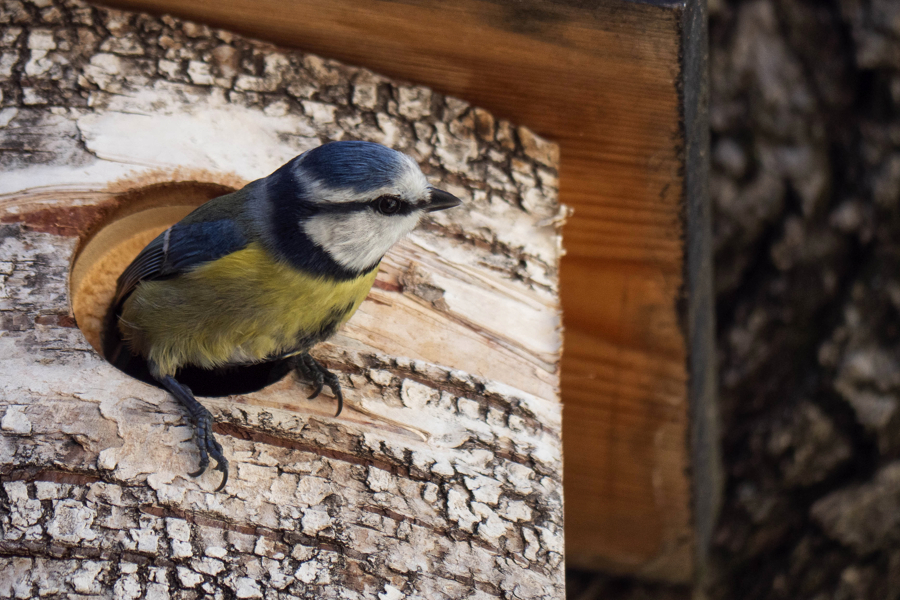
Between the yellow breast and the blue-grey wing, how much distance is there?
0.7 inches

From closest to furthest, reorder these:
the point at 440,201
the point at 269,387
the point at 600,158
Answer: the point at 269,387
the point at 440,201
the point at 600,158

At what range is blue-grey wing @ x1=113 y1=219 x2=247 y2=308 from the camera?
140 centimetres

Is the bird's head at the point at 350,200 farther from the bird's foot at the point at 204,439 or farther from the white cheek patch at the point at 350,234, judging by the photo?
the bird's foot at the point at 204,439

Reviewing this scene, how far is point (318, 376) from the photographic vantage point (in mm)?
1389

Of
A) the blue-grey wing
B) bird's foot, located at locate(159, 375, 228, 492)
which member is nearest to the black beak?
the blue-grey wing

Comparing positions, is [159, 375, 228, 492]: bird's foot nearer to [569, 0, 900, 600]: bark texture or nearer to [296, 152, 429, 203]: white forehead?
[296, 152, 429, 203]: white forehead

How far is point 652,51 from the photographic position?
1491 mm

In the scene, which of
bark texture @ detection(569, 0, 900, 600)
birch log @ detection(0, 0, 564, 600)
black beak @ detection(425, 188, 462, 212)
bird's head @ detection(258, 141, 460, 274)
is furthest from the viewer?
bark texture @ detection(569, 0, 900, 600)

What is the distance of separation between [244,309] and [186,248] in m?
0.18

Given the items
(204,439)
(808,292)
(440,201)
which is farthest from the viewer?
(808,292)

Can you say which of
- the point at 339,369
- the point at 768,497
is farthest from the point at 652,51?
the point at 768,497

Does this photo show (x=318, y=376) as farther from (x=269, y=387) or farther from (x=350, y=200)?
(x=350, y=200)

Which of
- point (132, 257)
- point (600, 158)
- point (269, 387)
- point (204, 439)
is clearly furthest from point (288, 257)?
point (600, 158)

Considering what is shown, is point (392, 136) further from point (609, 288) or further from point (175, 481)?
point (175, 481)
